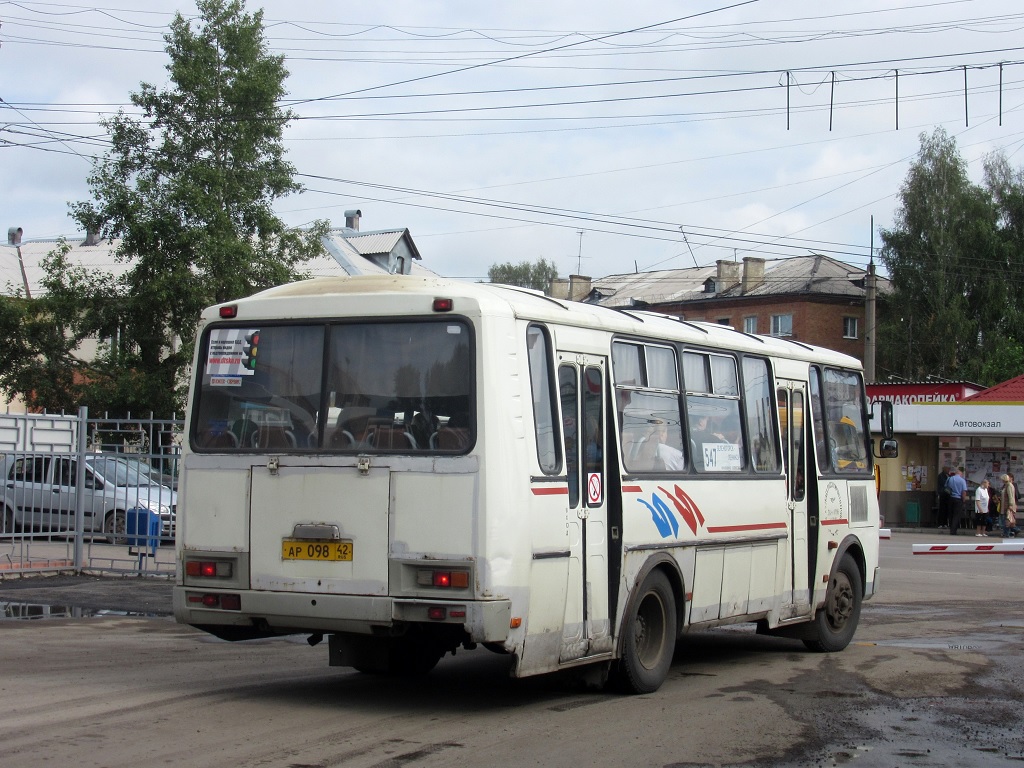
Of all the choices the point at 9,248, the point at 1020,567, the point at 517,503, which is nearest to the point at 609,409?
the point at 517,503

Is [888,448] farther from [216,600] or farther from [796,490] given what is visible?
[216,600]

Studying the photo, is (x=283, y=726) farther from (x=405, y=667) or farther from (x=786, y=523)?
(x=786, y=523)

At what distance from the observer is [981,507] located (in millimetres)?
36562

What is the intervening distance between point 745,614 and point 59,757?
5916 mm

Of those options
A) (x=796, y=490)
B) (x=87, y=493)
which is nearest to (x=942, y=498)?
(x=87, y=493)

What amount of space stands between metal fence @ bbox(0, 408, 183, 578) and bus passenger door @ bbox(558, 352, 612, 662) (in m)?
9.16

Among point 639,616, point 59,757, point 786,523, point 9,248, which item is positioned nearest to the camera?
point 59,757

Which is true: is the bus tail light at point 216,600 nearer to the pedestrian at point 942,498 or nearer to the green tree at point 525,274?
the pedestrian at point 942,498

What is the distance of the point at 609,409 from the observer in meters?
9.09

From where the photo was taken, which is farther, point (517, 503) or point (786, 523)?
point (786, 523)

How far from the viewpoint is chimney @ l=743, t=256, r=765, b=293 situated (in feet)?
235

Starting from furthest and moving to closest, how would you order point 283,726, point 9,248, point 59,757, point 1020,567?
point 9,248 < point 1020,567 < point 283,726 < point 59,757

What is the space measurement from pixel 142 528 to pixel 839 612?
9313 mm

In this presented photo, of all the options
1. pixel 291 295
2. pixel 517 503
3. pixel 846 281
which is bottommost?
pixel 517 503
